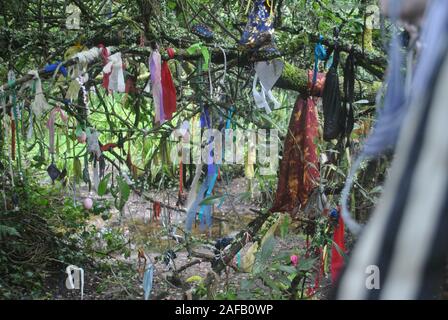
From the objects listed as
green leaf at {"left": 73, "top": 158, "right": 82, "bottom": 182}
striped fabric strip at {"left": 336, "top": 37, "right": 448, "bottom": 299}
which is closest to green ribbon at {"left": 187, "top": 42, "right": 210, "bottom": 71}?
green leaf at {"left": 73, "top": 158, "right": 82, "bottom": 182}

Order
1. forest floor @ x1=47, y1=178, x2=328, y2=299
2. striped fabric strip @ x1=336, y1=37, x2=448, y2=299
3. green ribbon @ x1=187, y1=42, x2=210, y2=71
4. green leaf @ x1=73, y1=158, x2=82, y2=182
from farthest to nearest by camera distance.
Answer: green leaf @ x1=73, y1=158, x2=82, y2=182 → forest floor @ x1=47, y1=178, x2=328, y2=299 → green ribbon @ x1=187, y1=42, x2=210, y2=71 → striped fabric strip @ x1=336, y1=37, x2=448, y2=299

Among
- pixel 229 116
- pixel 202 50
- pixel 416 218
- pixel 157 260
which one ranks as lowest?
pixel 157 260

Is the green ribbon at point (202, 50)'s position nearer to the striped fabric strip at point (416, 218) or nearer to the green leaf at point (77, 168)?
the green leaf at point (77, 168)

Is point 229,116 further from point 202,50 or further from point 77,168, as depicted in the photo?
point 77,168

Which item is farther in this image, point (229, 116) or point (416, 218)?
point (229, 116)

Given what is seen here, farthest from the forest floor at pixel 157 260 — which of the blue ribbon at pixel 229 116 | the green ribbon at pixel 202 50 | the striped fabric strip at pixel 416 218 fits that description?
the striped fabric strip at pixel 416 218

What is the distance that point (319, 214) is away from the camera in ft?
8.85

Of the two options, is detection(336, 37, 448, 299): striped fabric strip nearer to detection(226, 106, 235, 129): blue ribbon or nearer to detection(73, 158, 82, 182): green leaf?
detection(226, 106, 235, 129): blue ribbon

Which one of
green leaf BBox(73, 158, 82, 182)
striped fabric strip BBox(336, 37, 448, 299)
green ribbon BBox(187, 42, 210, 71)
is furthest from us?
green leaf BBox(73, 158, 82, 182)

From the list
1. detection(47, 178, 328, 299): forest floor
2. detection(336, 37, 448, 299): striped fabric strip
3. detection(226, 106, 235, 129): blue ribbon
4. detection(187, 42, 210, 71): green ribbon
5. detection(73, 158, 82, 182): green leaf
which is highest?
detection(187, 42, 210, 71): green ribbon

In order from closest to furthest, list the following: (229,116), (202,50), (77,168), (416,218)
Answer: (416,218) → (202,50) → (229,116) → (77,168)

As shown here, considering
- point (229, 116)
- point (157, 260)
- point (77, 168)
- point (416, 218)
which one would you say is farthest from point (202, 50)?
point (416, 218)

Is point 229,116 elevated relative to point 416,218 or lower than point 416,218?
elevated
